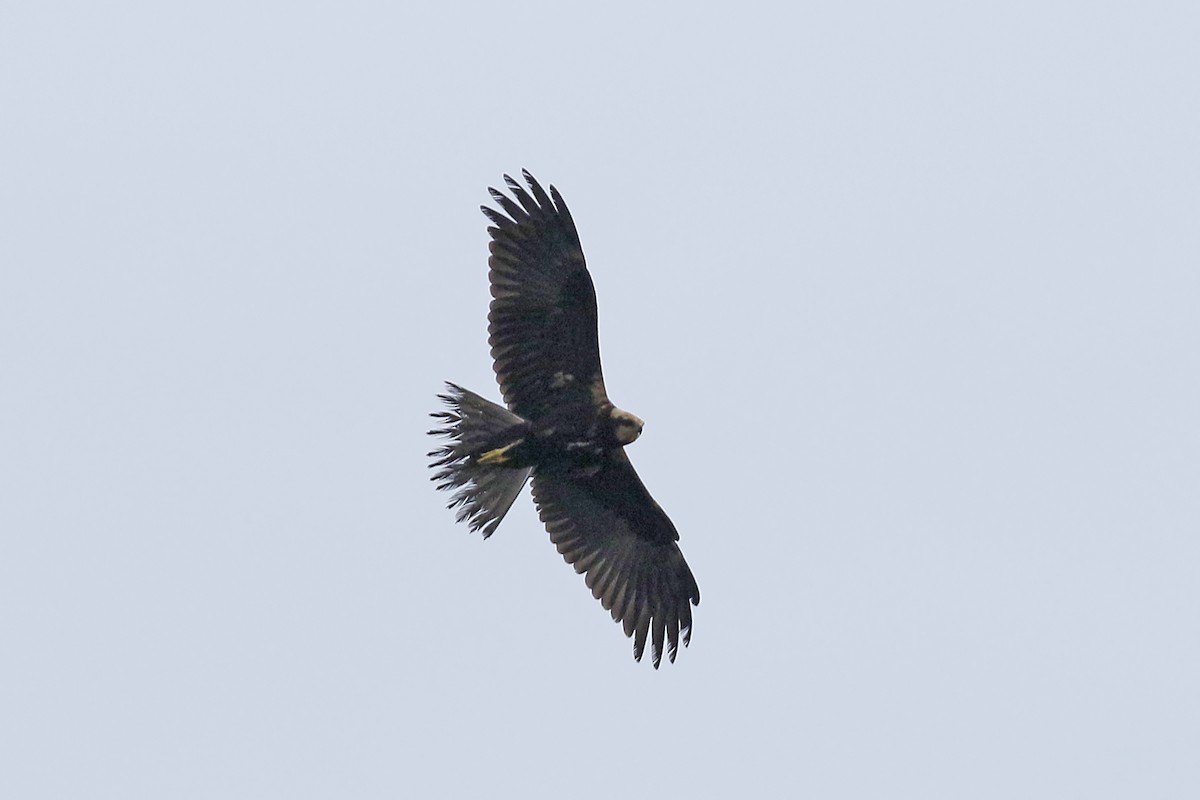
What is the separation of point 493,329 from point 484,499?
1.35 meters

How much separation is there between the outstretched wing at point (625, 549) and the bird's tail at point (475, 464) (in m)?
0.71

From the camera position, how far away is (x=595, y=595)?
56.8 feet

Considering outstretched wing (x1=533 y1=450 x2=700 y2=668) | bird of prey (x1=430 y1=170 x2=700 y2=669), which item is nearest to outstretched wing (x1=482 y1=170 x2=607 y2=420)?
bird of prey (x1=430 y1=170 x2=700 y2=669)

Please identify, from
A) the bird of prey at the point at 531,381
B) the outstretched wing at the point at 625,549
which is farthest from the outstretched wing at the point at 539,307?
the outstretched wing at the point at 625,549

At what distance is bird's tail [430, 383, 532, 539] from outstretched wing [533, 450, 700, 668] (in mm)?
708

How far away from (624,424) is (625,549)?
1639 mm

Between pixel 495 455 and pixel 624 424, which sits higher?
pixel 624 424

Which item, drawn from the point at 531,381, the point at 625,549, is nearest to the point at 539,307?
the point at 531,381

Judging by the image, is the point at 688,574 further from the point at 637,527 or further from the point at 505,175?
→ the point at 505,175

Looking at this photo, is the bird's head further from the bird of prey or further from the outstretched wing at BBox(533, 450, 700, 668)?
the outstretched wing at BBox(533, 450, 700, 668)

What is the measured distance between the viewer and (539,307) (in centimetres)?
1589

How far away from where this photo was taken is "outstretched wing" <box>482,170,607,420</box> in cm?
1584

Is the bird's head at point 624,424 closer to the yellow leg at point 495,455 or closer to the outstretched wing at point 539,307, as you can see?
the outstretched wing at point 539,307

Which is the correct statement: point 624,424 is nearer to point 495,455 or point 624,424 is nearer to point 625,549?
point 495,455
